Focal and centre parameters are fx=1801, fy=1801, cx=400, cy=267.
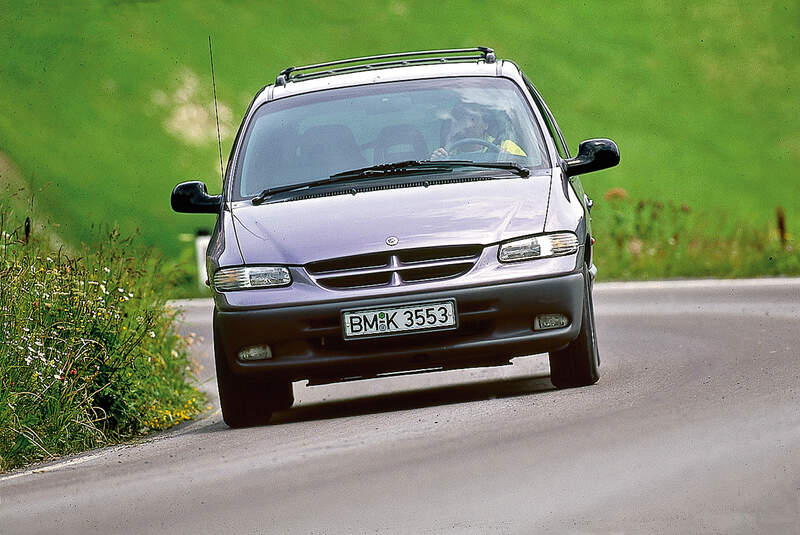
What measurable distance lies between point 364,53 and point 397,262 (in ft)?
77.7

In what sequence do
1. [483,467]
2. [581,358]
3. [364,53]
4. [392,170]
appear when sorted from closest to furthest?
[483,467] → [581,358] → [392,170] → [364,53]

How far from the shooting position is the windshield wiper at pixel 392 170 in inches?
406

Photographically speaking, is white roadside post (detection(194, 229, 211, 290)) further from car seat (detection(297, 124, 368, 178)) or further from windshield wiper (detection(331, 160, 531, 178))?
windshield wiper (detection(331, 160, 531, 178))

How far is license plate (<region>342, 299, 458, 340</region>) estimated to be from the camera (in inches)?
370

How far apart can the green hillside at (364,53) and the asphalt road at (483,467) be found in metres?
17.5

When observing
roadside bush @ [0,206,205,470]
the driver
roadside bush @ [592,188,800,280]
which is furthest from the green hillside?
the driver

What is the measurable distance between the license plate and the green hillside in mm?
18424

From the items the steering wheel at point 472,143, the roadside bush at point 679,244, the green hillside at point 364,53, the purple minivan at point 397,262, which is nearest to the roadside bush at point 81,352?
the purple minivan at point 397,262

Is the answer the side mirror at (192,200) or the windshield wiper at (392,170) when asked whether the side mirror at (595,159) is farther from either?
the side mirror at (192,200)

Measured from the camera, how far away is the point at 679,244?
23531 millimetres

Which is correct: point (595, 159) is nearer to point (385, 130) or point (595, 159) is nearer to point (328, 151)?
point (385, 130)

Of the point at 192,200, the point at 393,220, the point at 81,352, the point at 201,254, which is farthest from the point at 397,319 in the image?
the point at 201,254

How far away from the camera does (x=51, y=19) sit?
111 feet

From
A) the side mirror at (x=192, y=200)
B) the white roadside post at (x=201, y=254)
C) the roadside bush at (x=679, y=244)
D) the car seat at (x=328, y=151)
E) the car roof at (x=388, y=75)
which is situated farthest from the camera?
the white roadside post at (x=201, y=254)
